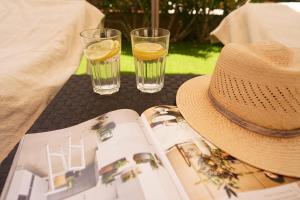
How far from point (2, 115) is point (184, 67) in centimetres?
194

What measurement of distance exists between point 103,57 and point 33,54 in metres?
0.34

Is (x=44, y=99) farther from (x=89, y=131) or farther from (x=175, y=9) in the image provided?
(x=175, y=9)

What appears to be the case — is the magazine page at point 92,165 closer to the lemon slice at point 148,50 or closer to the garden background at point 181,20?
the lemon slice at point 148,50

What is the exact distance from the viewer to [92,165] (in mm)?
541

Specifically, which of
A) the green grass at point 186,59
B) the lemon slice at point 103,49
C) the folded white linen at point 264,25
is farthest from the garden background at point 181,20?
the lemon slice at point 103,49

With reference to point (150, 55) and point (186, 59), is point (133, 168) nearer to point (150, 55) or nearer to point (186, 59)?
point (150, 55)

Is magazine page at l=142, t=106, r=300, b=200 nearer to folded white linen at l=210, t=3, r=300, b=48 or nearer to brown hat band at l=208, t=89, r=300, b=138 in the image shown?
brown hat band at l=208, t=89, r=300, b=138

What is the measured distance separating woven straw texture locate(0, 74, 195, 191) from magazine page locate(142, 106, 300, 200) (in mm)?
188

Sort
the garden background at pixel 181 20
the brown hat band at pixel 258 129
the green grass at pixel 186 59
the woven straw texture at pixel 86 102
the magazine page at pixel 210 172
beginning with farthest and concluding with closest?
the garden background at pixel 181 20, the green grass at pixel 186 59, the woven straw texture at pixel 86 102, the brown hat band at pixel 258 129, the magazine page at pixel 210 172

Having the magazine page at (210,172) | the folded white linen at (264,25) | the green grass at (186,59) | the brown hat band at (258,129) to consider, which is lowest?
the green grass at (186,59)

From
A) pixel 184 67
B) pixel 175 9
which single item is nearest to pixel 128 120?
pixel 184 67

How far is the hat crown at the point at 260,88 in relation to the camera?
547 millimetres

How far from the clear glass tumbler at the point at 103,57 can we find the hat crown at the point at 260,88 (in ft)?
0.96

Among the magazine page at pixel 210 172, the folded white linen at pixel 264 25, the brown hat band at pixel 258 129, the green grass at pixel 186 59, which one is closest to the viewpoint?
the magazine page at pixel 210 172
